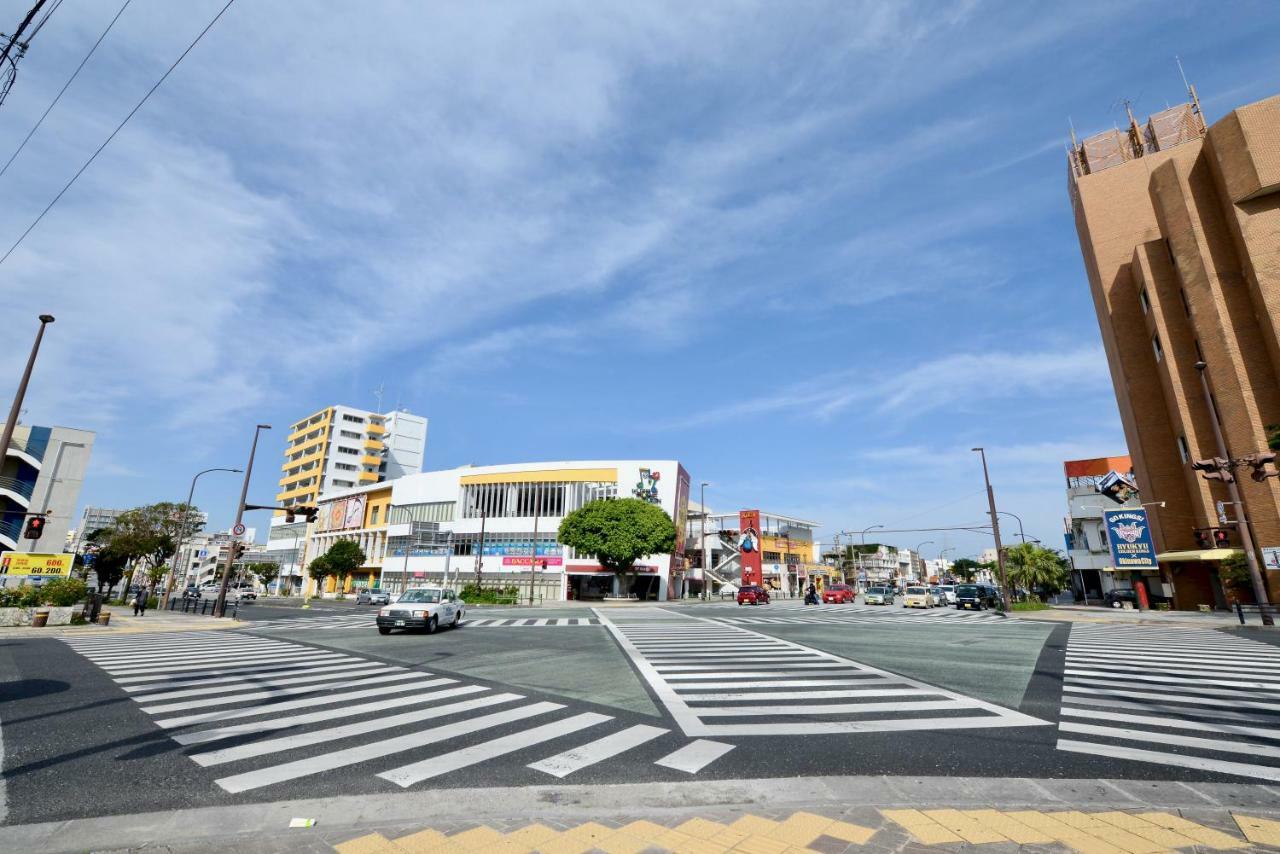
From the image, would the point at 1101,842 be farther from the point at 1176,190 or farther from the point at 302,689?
the point at 1176,190

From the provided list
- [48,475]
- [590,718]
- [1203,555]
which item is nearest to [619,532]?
[1203,555]

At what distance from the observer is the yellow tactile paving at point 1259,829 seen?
351 centimetres

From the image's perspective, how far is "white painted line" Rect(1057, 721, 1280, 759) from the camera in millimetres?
5602

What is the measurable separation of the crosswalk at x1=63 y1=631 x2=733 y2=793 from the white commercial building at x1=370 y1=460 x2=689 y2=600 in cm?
4753

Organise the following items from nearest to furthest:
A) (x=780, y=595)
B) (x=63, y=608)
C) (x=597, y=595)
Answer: (x=63, y=608) → (x=597, y=595) → (x=780, y=595)

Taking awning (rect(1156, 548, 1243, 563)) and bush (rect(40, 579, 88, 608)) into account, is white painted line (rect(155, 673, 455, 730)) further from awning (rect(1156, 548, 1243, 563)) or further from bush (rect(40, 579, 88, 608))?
awning (rect(1156, 548, 1243, 563))

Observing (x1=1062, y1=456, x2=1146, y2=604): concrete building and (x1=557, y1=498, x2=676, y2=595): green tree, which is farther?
(x1=557, y1=498, x2=676, y2=595): green tree

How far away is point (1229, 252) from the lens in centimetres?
3372

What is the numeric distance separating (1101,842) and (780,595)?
253 ft

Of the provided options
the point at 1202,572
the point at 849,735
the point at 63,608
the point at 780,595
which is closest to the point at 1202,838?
the point at 849,735

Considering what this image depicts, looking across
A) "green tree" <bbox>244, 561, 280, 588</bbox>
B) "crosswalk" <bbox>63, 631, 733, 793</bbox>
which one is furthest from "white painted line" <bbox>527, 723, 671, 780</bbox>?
"green tree" <bbox>244, 561, 280, 588</bbox>

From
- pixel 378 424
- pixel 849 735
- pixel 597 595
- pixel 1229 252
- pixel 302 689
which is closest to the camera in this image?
pixel 849 735

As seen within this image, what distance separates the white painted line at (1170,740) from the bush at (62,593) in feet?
99.2

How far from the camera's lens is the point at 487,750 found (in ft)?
18.6
